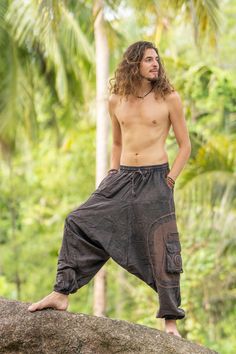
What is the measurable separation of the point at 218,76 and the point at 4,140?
471 centimetres

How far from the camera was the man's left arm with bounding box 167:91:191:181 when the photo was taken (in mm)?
6125

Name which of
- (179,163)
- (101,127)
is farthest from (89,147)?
(179,163)

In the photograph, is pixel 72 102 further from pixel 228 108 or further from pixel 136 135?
pixel 136 135

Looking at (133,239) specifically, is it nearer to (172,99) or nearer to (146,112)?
(146,112)

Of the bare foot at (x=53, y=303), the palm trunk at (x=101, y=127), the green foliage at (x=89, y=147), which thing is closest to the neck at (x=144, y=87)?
the bare foot at (x=53, y=303)

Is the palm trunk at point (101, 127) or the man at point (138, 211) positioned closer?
the man at point (138, 211)

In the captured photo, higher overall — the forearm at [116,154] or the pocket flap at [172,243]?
the forearm at [116,154]

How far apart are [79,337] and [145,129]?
4.49 feet

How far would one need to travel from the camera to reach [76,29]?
15.3 meters

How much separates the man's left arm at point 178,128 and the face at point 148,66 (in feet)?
0.59

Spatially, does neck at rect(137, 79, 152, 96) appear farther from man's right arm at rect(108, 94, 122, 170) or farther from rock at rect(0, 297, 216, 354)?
rock at rect(0, 297, 216, 354)

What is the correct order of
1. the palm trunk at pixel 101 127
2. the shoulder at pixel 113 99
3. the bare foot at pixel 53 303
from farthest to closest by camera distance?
the palm trunk at pixel 101 127 → the shoulder at pixel 113 99 → the bare foot at pixel 53 303

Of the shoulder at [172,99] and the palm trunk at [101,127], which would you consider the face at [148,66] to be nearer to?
the shoulder at [172,99]

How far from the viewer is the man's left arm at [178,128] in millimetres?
6125
